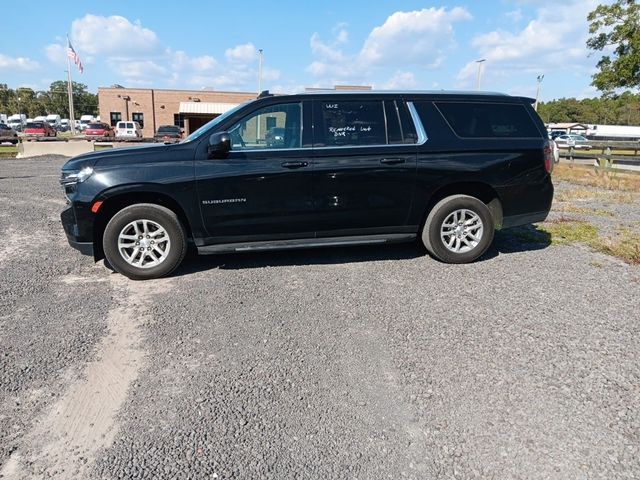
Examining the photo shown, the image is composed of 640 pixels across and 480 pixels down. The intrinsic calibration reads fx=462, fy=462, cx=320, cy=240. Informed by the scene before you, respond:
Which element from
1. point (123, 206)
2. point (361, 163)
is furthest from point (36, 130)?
point (361, 163)

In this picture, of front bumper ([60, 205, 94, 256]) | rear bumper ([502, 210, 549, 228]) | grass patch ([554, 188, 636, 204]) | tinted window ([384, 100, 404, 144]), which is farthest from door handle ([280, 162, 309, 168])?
grass patch ([554, 188, 636, 204])

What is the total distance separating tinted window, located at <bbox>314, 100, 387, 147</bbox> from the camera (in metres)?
5.13

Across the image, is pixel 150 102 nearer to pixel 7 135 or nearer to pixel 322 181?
pixel 7 135

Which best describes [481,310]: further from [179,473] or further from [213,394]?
[179,473]

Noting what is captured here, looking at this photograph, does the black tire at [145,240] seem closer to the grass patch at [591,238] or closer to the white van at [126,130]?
the grass patch at [591,238]

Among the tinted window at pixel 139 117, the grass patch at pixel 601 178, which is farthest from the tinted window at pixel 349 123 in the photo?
the tinted window at pixel 139 117

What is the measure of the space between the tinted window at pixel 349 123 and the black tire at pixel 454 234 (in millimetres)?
1083

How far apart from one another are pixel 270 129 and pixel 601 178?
522 inches

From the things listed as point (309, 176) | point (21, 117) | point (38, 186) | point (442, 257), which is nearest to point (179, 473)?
point (309, 176)

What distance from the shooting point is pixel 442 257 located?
18.3ft

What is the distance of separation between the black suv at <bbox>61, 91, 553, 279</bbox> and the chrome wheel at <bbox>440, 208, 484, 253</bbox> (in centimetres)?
2

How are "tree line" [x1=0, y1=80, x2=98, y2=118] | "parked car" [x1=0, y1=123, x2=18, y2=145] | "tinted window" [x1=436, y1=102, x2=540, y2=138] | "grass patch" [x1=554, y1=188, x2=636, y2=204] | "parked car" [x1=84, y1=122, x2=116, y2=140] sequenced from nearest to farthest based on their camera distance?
"tinted window" [x1=436, y1=102, x2=540, y2=138] → "grass patch" [x1=554, y1=188, x2=636, y2=204] → "parked car" [x1=0, y1=123, x2=18, y2=145] → "parked car" [x1=84, y1=122, x2=116, y2=140] → "tree line" [x1=0, y1=80, x2=98, y2=118]

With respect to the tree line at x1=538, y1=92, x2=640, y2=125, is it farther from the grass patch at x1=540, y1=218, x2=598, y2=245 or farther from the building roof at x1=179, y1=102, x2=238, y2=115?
the grass patch at x1=540, y1=218, x2=598, y2=245

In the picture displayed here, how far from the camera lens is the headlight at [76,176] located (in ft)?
15.6
